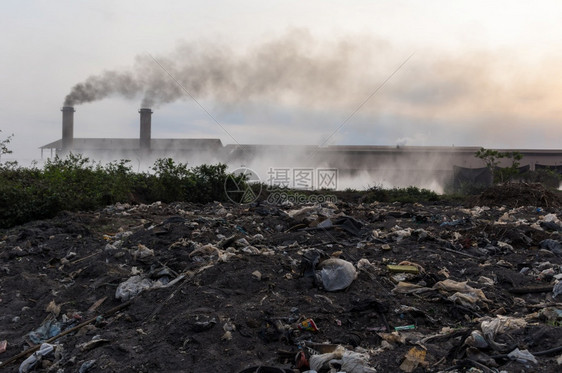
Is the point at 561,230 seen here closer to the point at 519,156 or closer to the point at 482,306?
the point at 482,306

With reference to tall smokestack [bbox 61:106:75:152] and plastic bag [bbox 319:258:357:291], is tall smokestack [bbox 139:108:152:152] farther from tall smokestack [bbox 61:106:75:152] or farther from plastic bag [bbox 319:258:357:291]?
plastic bag [bbox 319:258:357:291]

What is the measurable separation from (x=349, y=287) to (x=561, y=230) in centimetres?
458

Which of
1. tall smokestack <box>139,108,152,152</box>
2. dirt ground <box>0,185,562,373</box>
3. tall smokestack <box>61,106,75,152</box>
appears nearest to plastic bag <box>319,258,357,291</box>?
dirt ground <box>0,185,562,373</box>

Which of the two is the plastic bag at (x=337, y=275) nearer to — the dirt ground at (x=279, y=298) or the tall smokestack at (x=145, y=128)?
the dirt ground at (x=279, y=298)

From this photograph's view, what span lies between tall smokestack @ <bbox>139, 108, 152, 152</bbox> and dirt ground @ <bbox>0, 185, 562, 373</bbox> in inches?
655

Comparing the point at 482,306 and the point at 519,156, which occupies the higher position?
the point at 519,156

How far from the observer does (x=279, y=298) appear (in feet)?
12.1

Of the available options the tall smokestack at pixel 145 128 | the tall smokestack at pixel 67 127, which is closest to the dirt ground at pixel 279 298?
the tall smokestack at pixel 145 128

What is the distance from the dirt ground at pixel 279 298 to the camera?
286 centimetres

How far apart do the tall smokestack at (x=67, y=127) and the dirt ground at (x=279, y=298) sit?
18.2 m

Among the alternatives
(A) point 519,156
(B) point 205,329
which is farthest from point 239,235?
(A) point 519,156

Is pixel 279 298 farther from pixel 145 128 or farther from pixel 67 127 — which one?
pixel 67 127

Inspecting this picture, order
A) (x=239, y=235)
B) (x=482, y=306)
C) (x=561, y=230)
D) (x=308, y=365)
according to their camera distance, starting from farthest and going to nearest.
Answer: (x=561, y=230)
(x=239, y=235)
(x=482, y=306)
(x=308, y=365)

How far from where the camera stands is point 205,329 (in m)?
3.21
